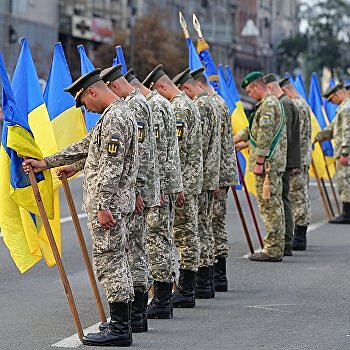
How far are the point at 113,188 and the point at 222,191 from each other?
3589mm

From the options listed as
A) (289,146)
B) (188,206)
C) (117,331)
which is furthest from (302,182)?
(117,331)

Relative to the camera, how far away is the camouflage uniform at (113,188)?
876 cm

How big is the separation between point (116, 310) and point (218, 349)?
2.54 feet

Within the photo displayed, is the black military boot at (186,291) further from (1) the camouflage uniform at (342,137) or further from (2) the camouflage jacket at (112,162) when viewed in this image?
(1) the camouflage uniform at (342,137)

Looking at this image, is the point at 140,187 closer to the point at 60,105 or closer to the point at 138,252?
the point at 138,252

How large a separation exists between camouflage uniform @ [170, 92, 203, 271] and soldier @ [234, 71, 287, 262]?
118 inches

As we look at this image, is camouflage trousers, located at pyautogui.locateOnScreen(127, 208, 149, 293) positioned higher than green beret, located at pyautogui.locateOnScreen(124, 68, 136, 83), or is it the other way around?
green beret, located at pyautogui.locateOnScreen(124, 68, 136, 83)

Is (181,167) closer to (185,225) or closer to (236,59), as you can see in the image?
(185,225)

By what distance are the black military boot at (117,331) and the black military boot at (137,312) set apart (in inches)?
21.3

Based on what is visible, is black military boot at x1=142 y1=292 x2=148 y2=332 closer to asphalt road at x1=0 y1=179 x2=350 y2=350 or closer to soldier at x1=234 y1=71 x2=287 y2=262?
asphalt road at x1=0 y1=179 x2=350 y2=350

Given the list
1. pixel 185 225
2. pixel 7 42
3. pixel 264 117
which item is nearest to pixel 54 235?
pixel 185 225

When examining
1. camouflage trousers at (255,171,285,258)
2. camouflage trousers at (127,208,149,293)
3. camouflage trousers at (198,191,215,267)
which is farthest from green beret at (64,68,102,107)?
camouflage trousers at (255,171,285,258)

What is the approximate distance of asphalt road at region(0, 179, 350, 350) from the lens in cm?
928

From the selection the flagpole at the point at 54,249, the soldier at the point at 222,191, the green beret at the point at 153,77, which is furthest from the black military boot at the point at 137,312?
the soldier at the point at 222,191
